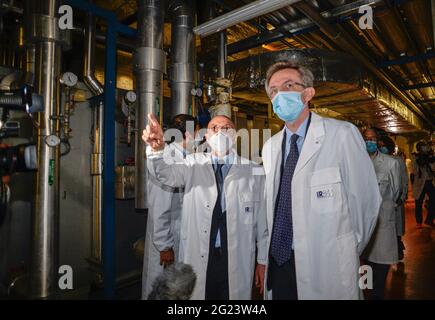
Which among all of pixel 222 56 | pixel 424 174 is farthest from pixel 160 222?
pixel 424 174

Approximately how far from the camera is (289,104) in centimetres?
140

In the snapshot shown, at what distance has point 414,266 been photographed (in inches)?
136

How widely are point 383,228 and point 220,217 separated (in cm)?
159

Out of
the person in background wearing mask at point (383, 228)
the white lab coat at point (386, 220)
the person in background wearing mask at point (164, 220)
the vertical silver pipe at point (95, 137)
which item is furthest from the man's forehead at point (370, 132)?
the vertical silver pipe at point (95, 137)

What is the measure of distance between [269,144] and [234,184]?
314 mm

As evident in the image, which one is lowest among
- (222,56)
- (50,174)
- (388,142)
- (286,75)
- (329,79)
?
(50,174)

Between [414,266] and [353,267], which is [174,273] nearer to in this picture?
[353,267]

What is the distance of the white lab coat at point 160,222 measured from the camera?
1.91 metres

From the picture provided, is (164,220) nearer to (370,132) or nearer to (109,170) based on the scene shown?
(109,170)

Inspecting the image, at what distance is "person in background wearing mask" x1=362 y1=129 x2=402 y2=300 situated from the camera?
2.30 metres

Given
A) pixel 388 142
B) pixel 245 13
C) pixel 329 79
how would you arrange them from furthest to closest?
pixel 388 142 → pixel 329 79 → pixel 245 13

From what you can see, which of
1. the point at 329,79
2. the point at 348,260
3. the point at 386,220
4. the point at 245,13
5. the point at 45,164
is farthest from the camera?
the point at 329,79

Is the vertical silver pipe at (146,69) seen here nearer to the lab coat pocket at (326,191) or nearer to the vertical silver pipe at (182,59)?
the vertical silver pipe at (182,59)
